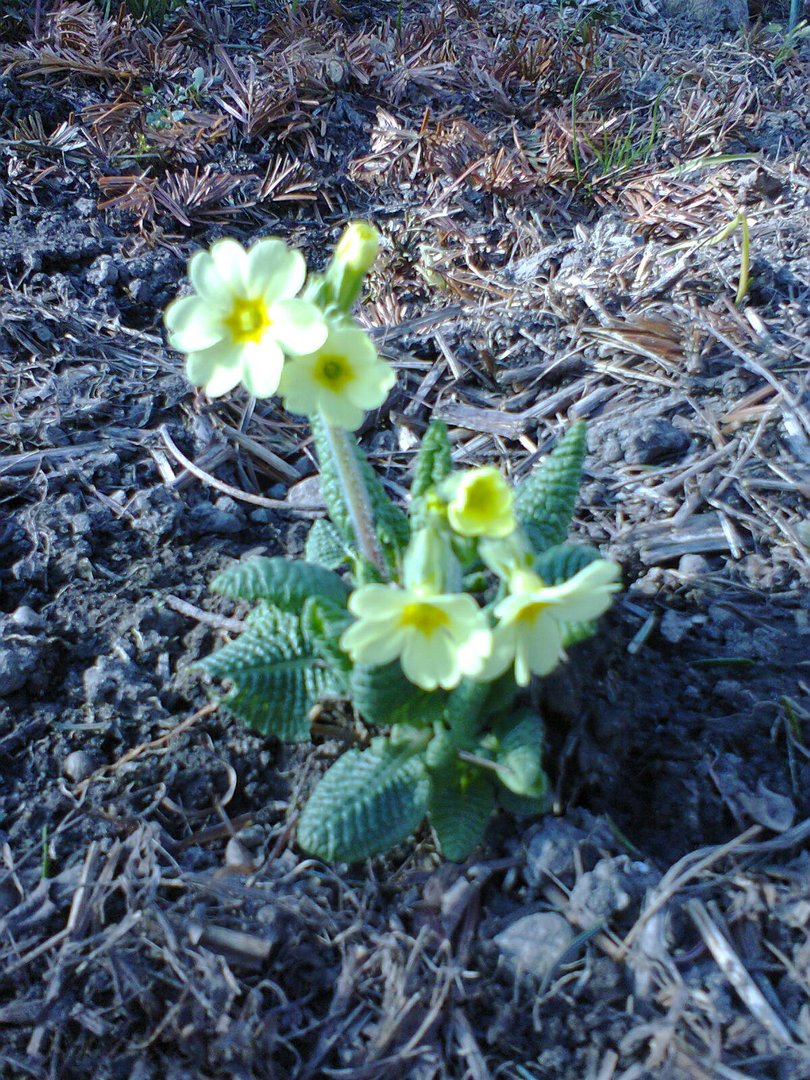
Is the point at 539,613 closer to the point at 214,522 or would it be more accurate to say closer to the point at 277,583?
the point at 277,583

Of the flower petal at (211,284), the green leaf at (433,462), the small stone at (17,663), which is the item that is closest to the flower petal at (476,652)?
the green leaf at (433,462)

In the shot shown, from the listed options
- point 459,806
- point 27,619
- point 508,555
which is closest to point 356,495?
point 508,555

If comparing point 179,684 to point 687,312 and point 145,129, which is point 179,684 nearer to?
point 687,312

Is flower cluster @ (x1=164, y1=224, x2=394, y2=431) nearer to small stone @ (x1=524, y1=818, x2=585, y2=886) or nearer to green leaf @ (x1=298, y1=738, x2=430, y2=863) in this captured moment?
green leaf @ (x1=298, y1=738, x2=430, y2=863)

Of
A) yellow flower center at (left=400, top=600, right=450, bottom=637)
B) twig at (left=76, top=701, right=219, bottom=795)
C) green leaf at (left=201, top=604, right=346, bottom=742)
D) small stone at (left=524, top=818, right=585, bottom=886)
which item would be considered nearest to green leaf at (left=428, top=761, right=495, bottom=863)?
small stone at (left=524, top=818, right=585, bottom=886)

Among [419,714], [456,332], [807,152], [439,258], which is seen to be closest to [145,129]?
[439,258]

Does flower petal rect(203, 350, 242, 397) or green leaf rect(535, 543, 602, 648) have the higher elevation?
flower petal rect(203, 350, 242, 397)

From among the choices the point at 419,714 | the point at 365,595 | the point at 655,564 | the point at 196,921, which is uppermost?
the point at 365,595
